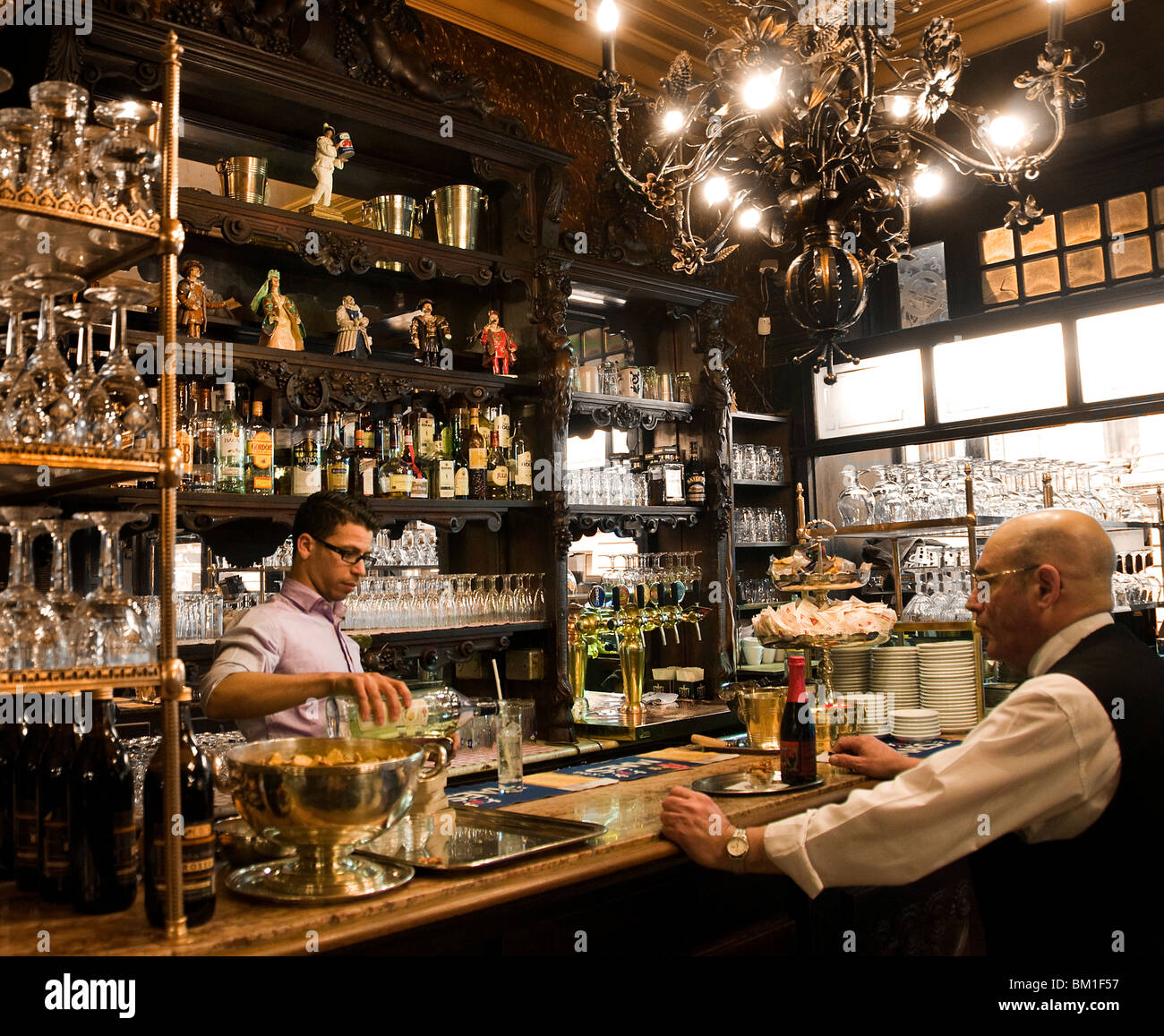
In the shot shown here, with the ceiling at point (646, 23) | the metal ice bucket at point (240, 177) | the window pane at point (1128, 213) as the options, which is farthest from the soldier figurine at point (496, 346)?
the window pane at point (1128, 213)

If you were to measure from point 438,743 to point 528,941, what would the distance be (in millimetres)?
415

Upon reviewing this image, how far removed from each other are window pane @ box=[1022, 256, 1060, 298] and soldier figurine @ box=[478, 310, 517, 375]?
287 centimetres

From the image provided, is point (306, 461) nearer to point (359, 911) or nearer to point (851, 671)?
point (851, 671)

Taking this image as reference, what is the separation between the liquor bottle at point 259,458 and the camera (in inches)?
144

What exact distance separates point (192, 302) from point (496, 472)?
143 cm

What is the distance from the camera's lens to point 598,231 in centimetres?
553

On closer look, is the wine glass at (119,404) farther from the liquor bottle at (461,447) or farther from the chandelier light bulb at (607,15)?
the liquor bottle at (461,447)

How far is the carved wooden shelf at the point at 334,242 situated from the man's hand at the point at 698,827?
2493 millimetres

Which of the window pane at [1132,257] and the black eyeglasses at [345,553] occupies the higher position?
the window pane at [1132,257]

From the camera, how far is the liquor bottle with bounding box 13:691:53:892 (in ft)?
5.65

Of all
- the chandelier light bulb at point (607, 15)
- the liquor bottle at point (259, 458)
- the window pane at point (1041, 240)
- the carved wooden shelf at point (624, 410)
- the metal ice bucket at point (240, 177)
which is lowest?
the liquor bottle at point (259, 458)

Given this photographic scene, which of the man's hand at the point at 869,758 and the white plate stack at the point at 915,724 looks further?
the white plate stack at the point at 915,724

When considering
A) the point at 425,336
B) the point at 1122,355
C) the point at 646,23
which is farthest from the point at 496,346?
the point at 1122,355
